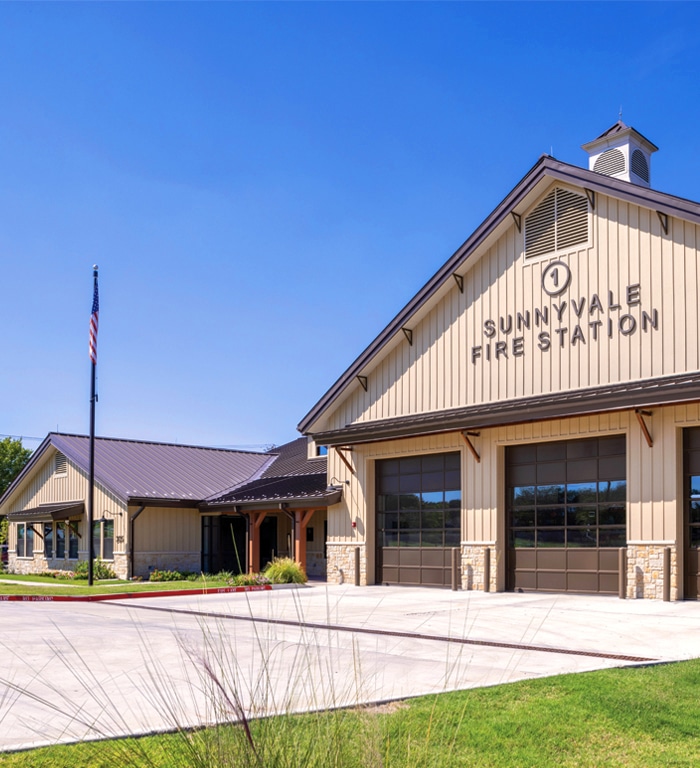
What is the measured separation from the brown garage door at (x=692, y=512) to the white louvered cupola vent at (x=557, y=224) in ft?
19.3

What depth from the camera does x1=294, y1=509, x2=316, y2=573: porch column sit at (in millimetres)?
29594

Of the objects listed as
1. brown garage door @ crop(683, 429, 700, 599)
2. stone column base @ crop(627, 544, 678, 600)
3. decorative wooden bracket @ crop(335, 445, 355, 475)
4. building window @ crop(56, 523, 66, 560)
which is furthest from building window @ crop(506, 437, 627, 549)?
building window @ crop(56, 523, 66, 560)

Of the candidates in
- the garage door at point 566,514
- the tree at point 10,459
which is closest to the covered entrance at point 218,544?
the garage door at point 566,514

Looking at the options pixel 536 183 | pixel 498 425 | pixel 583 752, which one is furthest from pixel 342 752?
pixel 536 183

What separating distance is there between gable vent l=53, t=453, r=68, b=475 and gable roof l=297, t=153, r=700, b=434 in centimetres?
1417

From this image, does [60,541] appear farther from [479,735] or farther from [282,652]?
[479,735]

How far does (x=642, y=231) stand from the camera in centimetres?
2106

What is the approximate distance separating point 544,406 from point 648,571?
432 cm

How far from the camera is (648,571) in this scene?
1984 centimetres

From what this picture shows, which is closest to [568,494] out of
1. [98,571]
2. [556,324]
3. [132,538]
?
[556,324]

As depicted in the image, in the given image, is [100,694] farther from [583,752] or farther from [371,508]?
[371,508]

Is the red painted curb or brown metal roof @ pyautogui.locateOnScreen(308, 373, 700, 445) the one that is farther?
the red painted curb

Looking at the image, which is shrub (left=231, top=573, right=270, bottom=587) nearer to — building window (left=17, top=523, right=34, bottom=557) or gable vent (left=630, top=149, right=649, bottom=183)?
gable vent (left=630, top=149, right=649, bottom=183)

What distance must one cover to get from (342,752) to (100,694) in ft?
17.1
